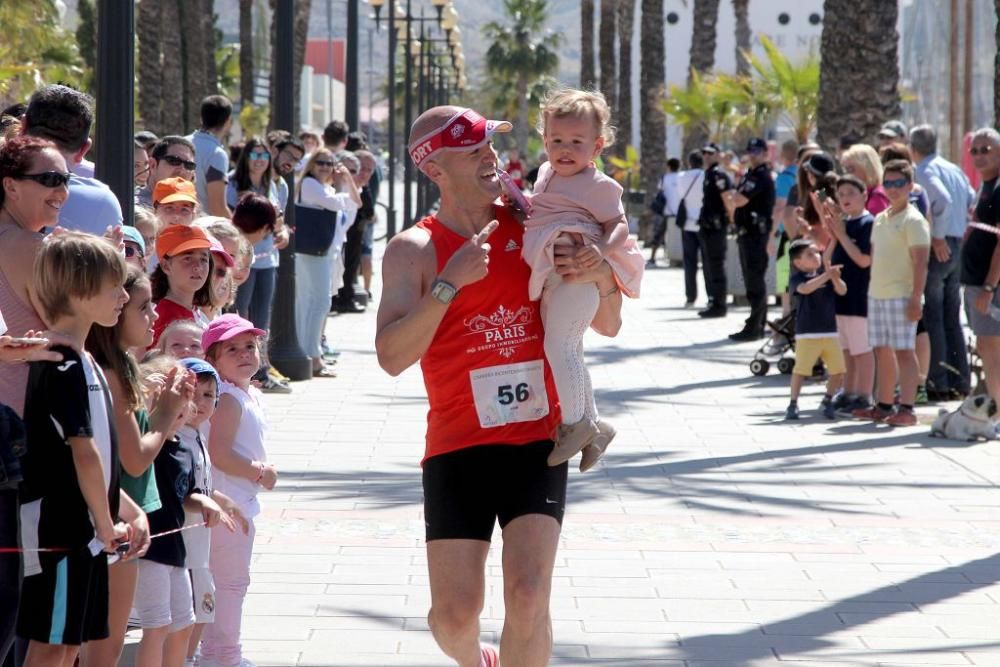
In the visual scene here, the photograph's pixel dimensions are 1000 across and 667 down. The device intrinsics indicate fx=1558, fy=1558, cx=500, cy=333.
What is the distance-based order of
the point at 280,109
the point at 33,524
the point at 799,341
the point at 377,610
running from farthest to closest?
the point at 280,109 < the point at 799,341 < the point at 377,610 < the point at 33,524

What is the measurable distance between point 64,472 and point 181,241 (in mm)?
1865

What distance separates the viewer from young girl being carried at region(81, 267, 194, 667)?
438 centimetres

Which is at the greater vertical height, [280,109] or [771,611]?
[280,109]

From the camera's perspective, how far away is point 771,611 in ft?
20.3

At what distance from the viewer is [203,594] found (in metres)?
4.95

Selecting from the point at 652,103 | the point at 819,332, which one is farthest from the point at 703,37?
the point at 819,332

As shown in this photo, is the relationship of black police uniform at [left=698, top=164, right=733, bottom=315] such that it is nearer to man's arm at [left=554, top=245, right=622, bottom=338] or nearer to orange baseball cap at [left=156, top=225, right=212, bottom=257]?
orange baseball cap at [left=156, top=225, right=212, bottom=257]

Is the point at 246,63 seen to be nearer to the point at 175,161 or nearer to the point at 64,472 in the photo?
the point at 175,161

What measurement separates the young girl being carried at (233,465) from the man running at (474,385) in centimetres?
88

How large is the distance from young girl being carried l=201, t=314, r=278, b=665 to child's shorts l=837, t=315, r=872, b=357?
6.75 metres

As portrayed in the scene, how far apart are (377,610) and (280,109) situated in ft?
26.8

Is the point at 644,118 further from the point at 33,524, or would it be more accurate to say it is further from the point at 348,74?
the point at 33,524

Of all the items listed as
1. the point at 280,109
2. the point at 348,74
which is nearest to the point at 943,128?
the point at 348,74

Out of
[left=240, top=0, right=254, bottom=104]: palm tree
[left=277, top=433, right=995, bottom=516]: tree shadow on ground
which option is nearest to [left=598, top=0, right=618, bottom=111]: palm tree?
[left=240, top=0, right=254, bottom=104]: palm tree
